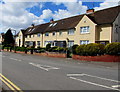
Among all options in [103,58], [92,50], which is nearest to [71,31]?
[92,50]

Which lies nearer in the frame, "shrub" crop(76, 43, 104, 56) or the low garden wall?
the low garden wall

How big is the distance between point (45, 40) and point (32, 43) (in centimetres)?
816

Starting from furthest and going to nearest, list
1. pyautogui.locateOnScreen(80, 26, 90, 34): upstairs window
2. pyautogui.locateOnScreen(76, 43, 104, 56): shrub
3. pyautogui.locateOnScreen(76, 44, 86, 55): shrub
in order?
1. pyautogui.locateOnScreen(80, 26, 90, 34): upstairs window
2. pyautogui.locateOnScreen(76, 44, 86, 55): shrub
3. pyautogui.locateOnScreen(76, 43, 104, 56): shrub

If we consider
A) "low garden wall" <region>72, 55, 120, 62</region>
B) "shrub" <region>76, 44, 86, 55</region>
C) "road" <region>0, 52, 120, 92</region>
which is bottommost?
"road" <region>0, 52, 120, 92</region>

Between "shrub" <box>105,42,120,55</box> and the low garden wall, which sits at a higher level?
"shrub" <box>105,42,120,55</box>

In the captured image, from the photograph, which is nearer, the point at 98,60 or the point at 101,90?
the point at 101,90

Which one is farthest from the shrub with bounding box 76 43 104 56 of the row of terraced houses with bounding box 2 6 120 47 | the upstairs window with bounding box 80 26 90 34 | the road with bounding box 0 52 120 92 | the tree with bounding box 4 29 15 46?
the tree with bounding box 4 29 15 46

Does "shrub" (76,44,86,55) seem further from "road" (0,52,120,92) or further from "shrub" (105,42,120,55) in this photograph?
"road" (0,52,120,92)

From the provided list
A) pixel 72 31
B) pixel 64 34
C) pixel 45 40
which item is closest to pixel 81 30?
pixel 72 31

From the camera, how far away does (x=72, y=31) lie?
3098 cm

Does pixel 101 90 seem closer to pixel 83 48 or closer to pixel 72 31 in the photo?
pixel 83 48

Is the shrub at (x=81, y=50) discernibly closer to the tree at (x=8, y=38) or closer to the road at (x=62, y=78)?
the road at (x=62, y=78)

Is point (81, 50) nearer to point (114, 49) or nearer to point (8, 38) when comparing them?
point (114, 49)

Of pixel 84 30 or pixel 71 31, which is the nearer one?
pixel 84 30
